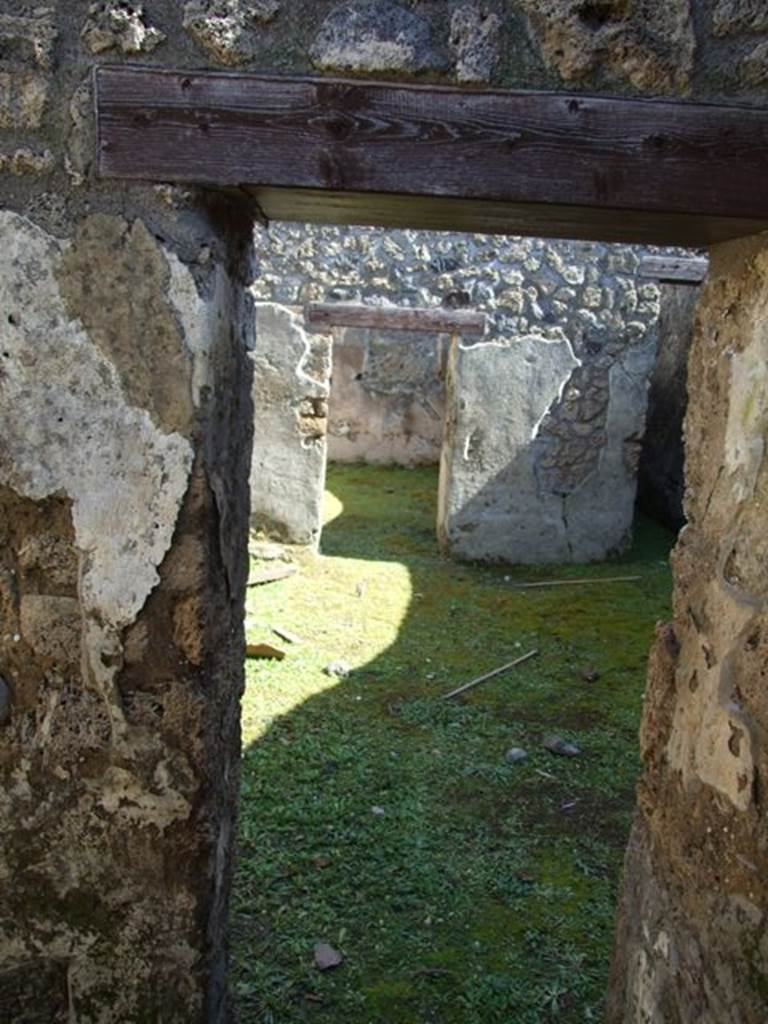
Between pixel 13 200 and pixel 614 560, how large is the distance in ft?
20.3

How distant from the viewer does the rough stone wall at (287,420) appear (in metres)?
6.70

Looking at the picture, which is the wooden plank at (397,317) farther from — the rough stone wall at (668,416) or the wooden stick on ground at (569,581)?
the rough stone wall at (668,416)

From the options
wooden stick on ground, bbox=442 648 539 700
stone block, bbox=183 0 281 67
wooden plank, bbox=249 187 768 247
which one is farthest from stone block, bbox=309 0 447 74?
wooden stick on ground, bbox=442 648 539 700

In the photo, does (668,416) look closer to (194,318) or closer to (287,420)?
(287,420)

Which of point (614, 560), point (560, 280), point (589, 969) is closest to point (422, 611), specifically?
point (614, 560)

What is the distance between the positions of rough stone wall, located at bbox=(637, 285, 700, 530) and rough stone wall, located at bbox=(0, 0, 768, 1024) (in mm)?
6415

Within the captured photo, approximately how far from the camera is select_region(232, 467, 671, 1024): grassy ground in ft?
8.91

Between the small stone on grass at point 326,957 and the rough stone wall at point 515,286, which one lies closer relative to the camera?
the small stone on grass at point 326,957

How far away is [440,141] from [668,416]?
7.47 meters

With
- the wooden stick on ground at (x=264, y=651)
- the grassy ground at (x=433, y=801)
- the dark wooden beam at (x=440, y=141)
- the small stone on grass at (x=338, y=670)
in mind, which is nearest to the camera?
the dark wooden beam at (x=440, y=141)

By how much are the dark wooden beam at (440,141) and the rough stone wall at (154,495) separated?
0.05 metres

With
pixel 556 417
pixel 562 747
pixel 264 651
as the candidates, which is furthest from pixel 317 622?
pixel 556 417

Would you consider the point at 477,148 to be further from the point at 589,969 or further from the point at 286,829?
the point at 286,829

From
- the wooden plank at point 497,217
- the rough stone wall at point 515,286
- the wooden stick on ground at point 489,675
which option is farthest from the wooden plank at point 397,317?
the wooden plank at point 497,217
